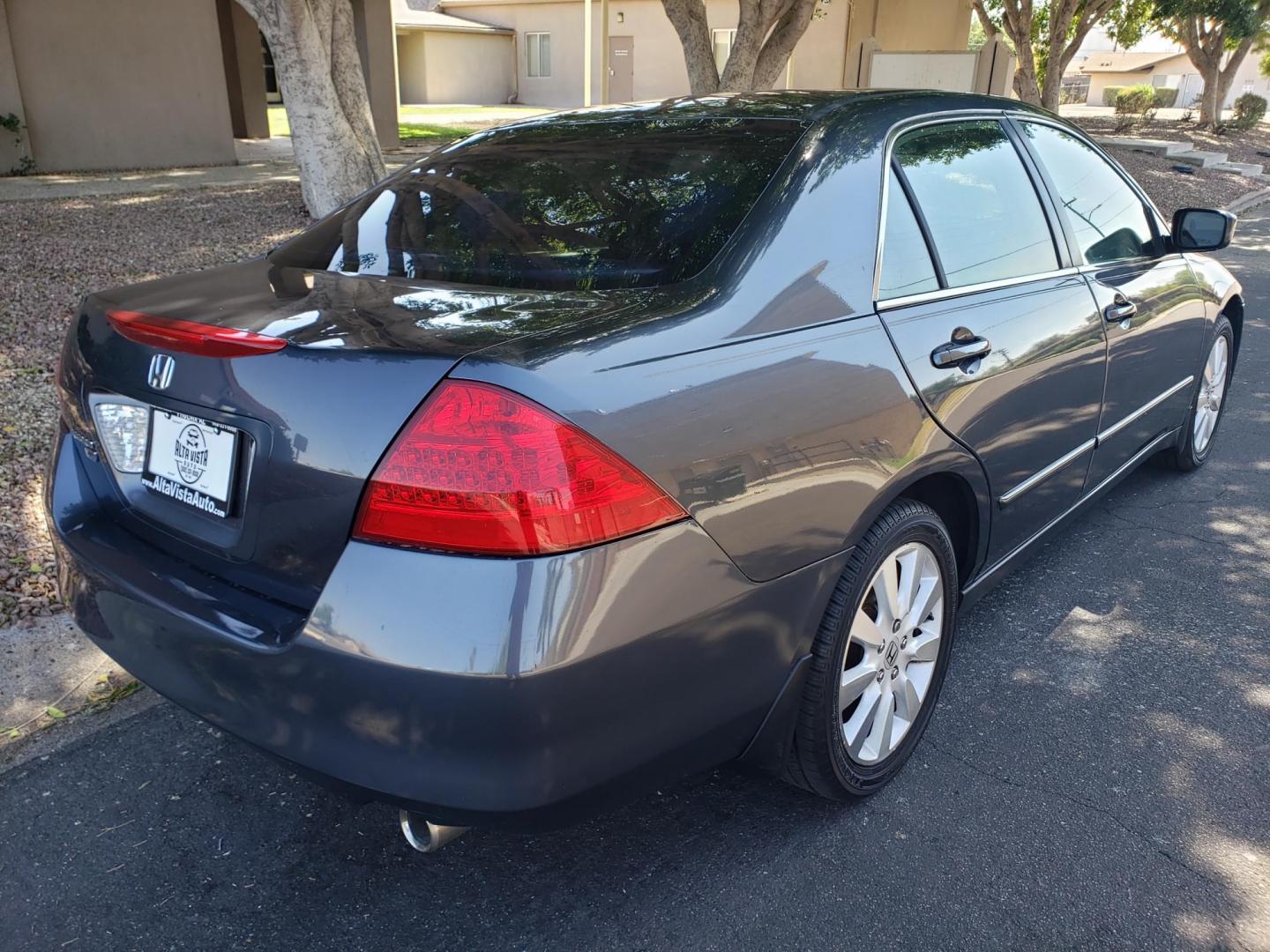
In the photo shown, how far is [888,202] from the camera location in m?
2.65

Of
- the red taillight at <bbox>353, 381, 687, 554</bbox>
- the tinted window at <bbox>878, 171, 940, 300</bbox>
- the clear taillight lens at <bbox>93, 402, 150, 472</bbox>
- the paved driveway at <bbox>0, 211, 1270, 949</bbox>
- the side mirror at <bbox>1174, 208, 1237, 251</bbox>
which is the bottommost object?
the paved driveway at <bbox>0, 211, 1270, 949</bbox>

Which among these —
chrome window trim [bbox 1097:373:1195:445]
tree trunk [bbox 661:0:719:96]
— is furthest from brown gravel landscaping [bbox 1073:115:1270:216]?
chrome window trim [bbox 1097:373:1195:445]

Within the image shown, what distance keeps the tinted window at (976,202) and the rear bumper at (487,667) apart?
4.17ft

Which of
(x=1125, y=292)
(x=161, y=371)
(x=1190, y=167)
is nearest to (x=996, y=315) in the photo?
(x=1125, y=292)

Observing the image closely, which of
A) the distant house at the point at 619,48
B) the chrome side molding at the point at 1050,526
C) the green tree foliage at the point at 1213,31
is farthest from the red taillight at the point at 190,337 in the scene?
the green tree foliage at the point at 1213,31

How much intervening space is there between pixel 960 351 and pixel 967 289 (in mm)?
271

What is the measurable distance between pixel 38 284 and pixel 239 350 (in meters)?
6.18

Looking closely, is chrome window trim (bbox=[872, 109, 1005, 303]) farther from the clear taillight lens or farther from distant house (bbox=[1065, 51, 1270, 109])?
distant house (bbox=[1065, 51, 1270, 109])

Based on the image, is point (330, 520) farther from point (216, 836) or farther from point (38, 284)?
point (38, 284)

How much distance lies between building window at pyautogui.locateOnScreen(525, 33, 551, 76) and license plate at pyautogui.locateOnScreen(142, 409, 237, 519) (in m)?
34.5

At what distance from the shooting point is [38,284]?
7141mm

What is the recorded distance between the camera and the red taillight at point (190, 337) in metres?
2.02

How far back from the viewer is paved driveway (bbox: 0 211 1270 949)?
2252mm

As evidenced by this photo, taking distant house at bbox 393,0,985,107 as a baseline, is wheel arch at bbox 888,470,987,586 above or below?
below
